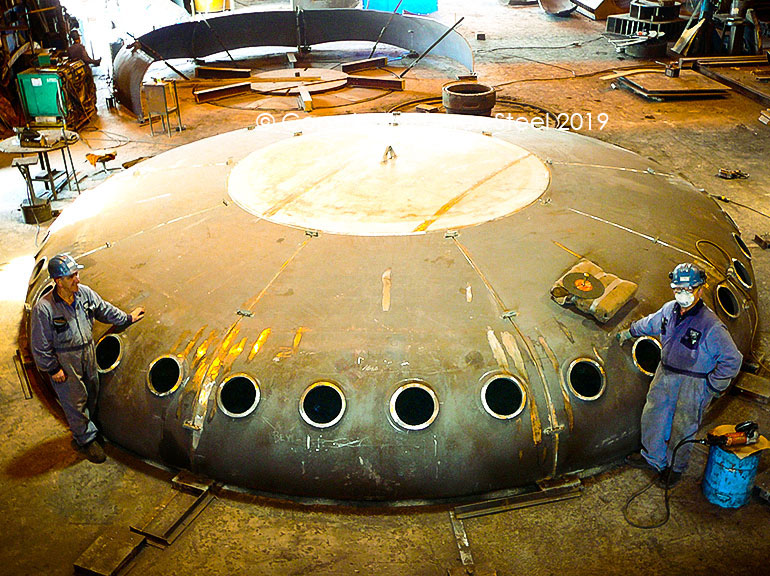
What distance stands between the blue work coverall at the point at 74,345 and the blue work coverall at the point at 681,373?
4342 mm

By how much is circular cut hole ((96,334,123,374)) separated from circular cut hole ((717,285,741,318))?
5.45m

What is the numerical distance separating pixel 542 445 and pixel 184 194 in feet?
14.5

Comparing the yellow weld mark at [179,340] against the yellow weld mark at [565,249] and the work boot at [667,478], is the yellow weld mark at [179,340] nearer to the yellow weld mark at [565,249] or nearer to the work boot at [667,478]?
the yellow weld mark at [565,249]

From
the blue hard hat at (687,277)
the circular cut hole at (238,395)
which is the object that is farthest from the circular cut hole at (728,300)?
the circular cut hole at (238,395)

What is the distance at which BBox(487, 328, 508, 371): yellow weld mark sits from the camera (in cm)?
607

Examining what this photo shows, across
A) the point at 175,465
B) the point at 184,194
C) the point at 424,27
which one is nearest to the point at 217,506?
the point at 175,465

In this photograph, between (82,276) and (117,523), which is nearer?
(117,523)

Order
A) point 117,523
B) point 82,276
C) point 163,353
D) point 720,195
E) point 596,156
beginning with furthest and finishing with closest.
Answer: point 720,195, point 596,156, point 82,276, point 163,353, point 117,523

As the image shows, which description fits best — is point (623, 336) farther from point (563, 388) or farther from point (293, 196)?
point (293, 196)

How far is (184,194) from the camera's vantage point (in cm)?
798

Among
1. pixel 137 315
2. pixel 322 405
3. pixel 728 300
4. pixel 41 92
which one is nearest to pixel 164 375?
pixel 137 315

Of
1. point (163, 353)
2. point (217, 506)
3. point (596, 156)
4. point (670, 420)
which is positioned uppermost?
point (596, 156)

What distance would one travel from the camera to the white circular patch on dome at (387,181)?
23.7 feet

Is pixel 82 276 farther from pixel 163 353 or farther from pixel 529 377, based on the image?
→ pixel 529 377
